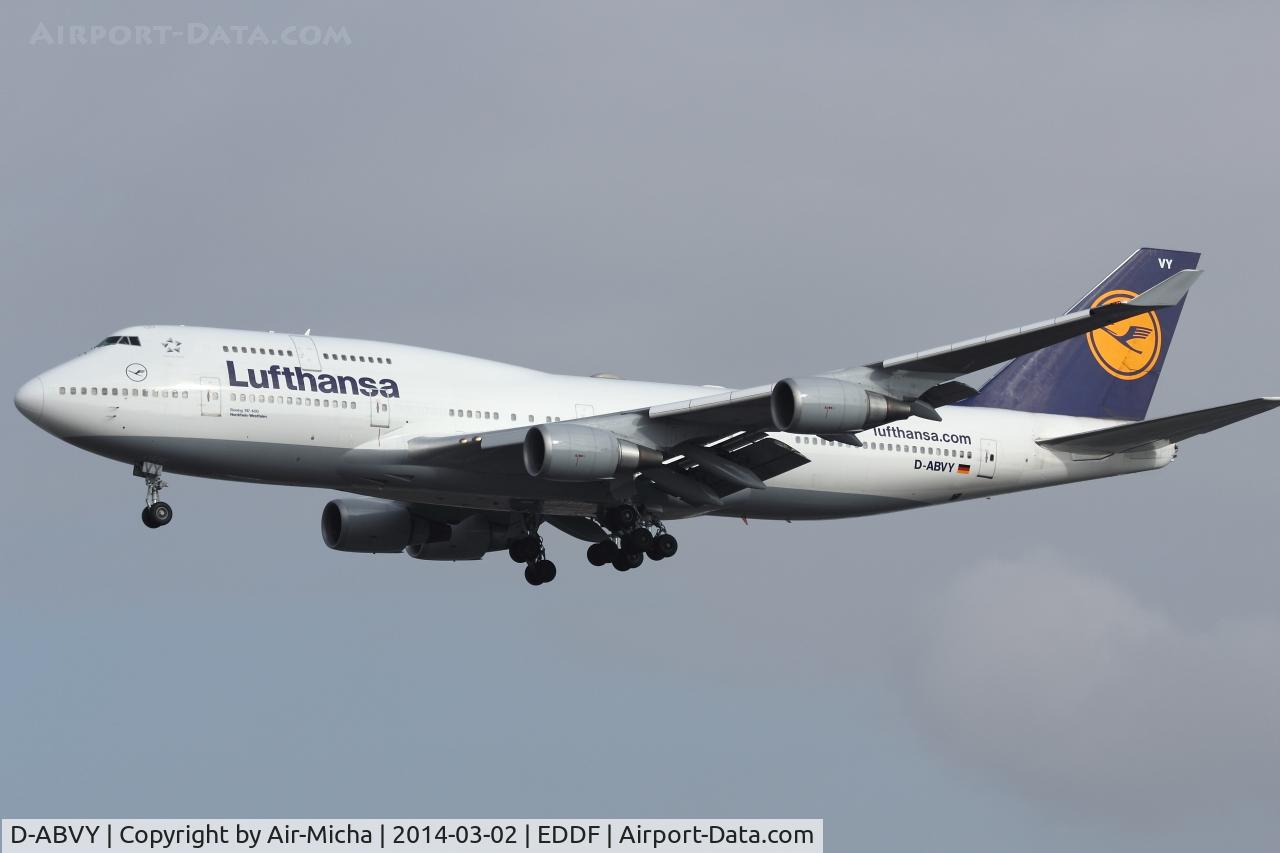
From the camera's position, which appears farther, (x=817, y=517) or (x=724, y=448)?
(x=817, y=517)

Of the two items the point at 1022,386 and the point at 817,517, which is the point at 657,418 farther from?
the point at 1022,386

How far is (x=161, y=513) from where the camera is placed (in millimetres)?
44969

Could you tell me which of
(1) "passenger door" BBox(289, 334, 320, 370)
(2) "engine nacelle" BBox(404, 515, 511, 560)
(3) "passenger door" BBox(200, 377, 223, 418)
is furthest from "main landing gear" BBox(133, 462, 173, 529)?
(2) "engine nacelle" BBox(404, 515, 511, 560)

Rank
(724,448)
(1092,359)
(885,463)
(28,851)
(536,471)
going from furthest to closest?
(1092,359)
(885,463)
(724,448)
(536,471)
(28,851)

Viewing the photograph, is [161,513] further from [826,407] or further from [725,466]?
[826,407]

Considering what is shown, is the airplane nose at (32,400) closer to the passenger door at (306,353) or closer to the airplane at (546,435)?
the airplane at (546,435)

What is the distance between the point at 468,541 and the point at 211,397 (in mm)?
10639

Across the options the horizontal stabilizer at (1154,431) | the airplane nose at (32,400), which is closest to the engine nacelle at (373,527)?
the airplane nose at (32,400)

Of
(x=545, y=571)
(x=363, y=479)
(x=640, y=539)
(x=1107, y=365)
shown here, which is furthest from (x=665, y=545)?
(x=1107, y=365)

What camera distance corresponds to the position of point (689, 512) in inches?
1948

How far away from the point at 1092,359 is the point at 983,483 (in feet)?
18.1

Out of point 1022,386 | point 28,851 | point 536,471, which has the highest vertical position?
point 1022,386

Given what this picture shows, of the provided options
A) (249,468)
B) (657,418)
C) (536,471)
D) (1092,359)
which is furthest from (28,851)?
(1092,359)

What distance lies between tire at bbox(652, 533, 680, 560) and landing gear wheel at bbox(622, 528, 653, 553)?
0.55 feet
